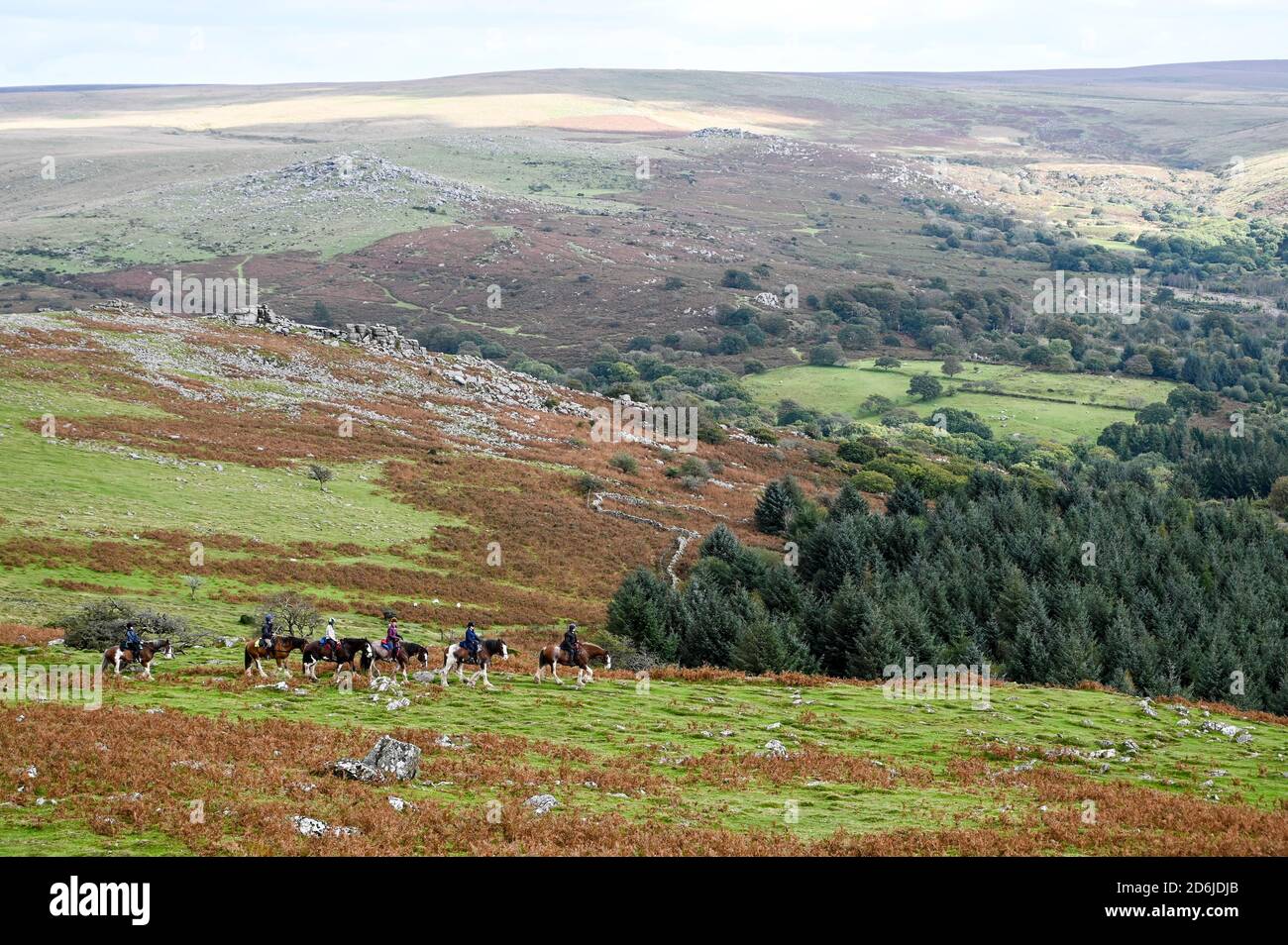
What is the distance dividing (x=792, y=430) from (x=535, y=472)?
1818 inches

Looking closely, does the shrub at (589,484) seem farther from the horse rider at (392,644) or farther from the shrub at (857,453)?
the horse rider at (392,644)

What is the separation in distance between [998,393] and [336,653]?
142 metres

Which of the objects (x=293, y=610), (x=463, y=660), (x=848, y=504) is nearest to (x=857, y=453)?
(x=848, y=504)

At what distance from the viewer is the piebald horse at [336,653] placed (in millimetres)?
Result: 29000

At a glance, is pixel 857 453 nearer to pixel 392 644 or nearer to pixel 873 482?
pixel 873 482

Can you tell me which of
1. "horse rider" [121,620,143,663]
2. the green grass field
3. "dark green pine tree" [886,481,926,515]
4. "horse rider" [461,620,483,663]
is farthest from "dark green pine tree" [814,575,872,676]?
the green grass field

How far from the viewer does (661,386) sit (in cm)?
15150

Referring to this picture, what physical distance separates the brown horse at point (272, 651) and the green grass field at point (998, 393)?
11929 centimetres

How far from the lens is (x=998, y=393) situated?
158625 mm

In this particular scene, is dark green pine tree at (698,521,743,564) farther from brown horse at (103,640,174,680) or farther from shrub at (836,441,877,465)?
shrub at (836,441,877,465)

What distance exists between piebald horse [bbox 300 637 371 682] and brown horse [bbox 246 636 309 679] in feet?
1.05

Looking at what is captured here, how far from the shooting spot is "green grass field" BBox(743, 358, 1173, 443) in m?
145

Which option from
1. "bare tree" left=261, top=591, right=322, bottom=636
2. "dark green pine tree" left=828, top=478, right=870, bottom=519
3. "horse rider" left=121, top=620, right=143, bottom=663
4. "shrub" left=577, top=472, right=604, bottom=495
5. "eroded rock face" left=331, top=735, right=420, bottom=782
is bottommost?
"dark green pine tree" left=828, top=478, right=870, bottom=519
